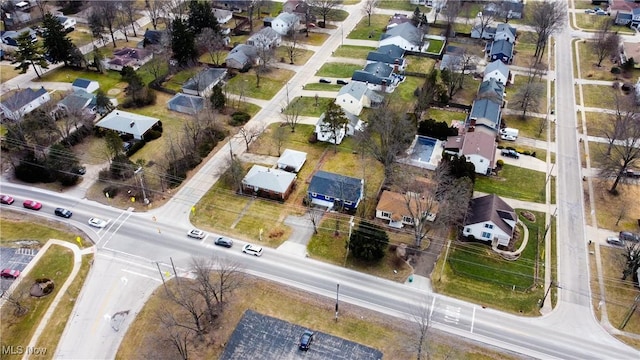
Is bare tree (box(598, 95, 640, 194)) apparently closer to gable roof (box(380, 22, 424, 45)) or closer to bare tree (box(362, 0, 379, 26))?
gable roof (box(380, 22, 424, 45))

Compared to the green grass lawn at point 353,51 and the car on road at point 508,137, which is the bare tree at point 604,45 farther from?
the green grass lawn at point 353,51

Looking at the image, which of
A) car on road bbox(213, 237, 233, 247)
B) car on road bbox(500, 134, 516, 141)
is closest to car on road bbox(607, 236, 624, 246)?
car on road bbox(500, 134, 516, 141)

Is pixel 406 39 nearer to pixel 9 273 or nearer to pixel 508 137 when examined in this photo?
pixel 508 137

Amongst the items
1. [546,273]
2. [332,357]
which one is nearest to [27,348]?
Result: [332,357]

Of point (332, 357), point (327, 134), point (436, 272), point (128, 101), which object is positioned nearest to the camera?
point (332, 357)

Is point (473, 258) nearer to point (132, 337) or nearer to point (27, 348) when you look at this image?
point (132, 337)
